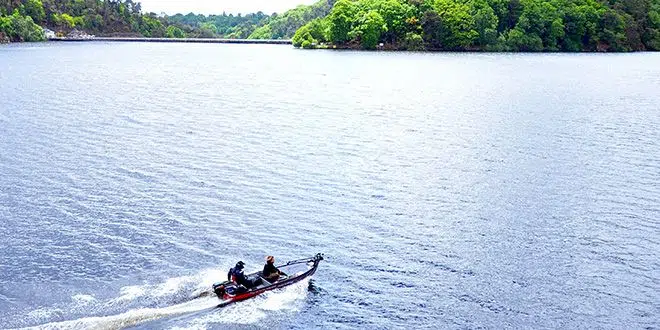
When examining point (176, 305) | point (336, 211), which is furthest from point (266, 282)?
point (336, 211)

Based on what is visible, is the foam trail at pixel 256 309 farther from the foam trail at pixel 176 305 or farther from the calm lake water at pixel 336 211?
the calm lake water at pixel 336 211

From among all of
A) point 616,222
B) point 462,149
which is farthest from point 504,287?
point 462,149

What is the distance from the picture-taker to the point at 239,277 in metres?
41.0

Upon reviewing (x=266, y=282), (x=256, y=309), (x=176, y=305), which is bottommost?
(x=256, y=309)

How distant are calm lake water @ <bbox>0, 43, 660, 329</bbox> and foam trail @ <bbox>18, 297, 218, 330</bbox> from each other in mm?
109

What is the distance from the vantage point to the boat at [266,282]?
1586 inches

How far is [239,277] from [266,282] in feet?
6.19

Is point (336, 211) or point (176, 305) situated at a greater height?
point (336, 211)

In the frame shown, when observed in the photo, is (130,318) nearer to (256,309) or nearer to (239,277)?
(239,277)

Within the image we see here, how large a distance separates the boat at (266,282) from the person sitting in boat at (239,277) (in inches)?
8.5

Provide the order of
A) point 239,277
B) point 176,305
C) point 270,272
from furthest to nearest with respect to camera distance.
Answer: point 270,272
point 239,277
point 176,305

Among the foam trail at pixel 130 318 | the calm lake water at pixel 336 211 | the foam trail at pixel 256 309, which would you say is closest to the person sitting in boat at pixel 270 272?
the foam trail at pixel 256 309

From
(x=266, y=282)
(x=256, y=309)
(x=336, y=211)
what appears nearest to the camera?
(x=256, y=309)

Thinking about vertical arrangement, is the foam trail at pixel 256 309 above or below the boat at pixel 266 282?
below
